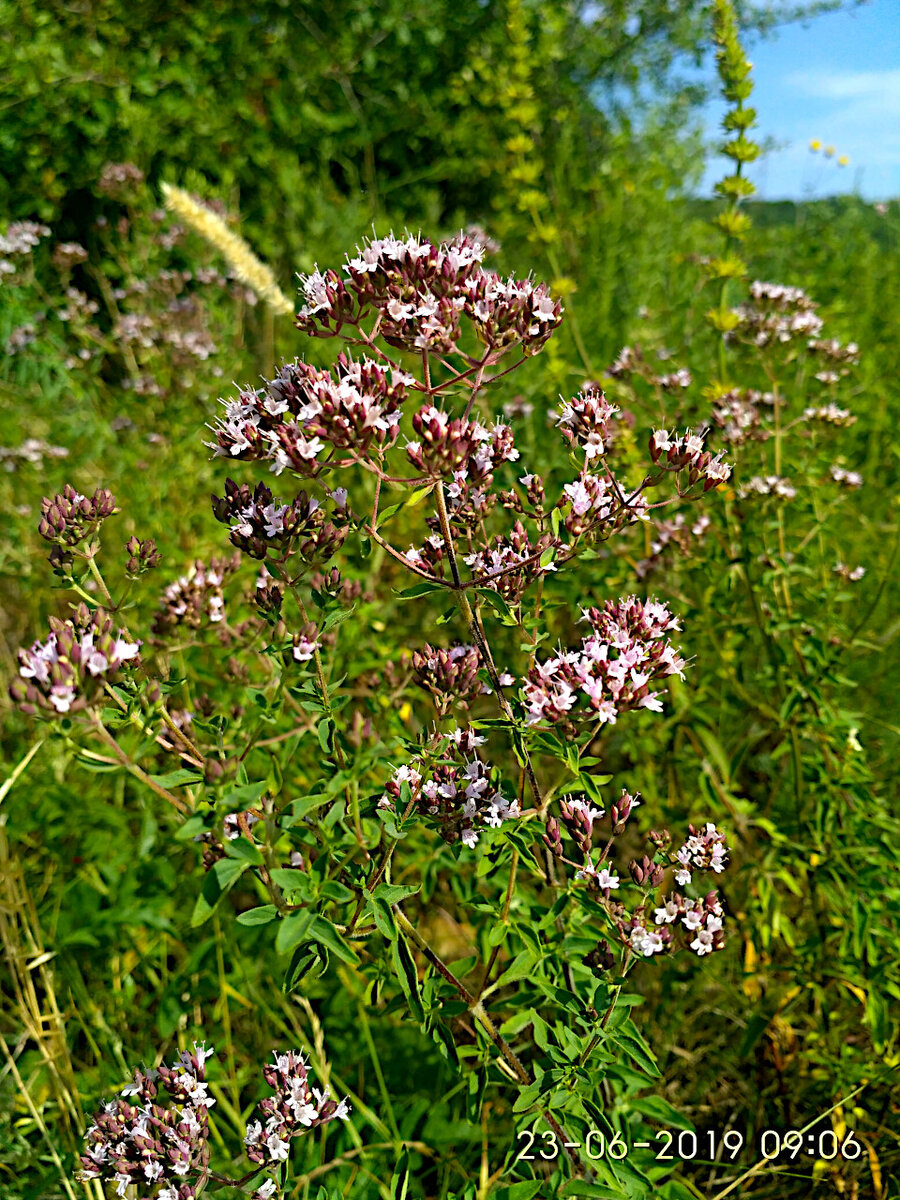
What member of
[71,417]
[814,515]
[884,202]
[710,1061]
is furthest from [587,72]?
[710,1061]

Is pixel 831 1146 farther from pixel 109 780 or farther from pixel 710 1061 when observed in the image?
pixel 109 780

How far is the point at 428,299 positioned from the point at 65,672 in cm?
83

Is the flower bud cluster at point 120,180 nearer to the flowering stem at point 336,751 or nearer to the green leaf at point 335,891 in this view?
the flowering stem at point 336,751

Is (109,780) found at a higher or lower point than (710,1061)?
higher

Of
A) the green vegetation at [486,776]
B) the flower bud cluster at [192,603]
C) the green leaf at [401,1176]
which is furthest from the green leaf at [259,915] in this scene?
the flower bud cluster at [192,603]

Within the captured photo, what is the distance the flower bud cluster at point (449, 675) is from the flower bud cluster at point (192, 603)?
532mm

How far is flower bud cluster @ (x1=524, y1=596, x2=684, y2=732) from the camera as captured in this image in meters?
1.46

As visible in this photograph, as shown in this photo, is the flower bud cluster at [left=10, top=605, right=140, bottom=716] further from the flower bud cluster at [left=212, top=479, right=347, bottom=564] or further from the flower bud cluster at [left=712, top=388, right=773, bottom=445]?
A: the flower bud cluster at [left=712, top=388, right=773, bottom=445]

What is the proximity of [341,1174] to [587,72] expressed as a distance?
7575 mm

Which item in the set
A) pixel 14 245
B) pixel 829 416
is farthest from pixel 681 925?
pixel 14 245

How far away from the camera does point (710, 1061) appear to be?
7.75ft

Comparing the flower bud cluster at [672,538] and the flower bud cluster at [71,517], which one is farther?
the flower bud cluster at [672,538]

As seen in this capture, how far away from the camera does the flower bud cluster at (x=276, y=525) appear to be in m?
1.60

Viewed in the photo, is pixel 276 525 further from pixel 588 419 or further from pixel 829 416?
pixel 829 416
